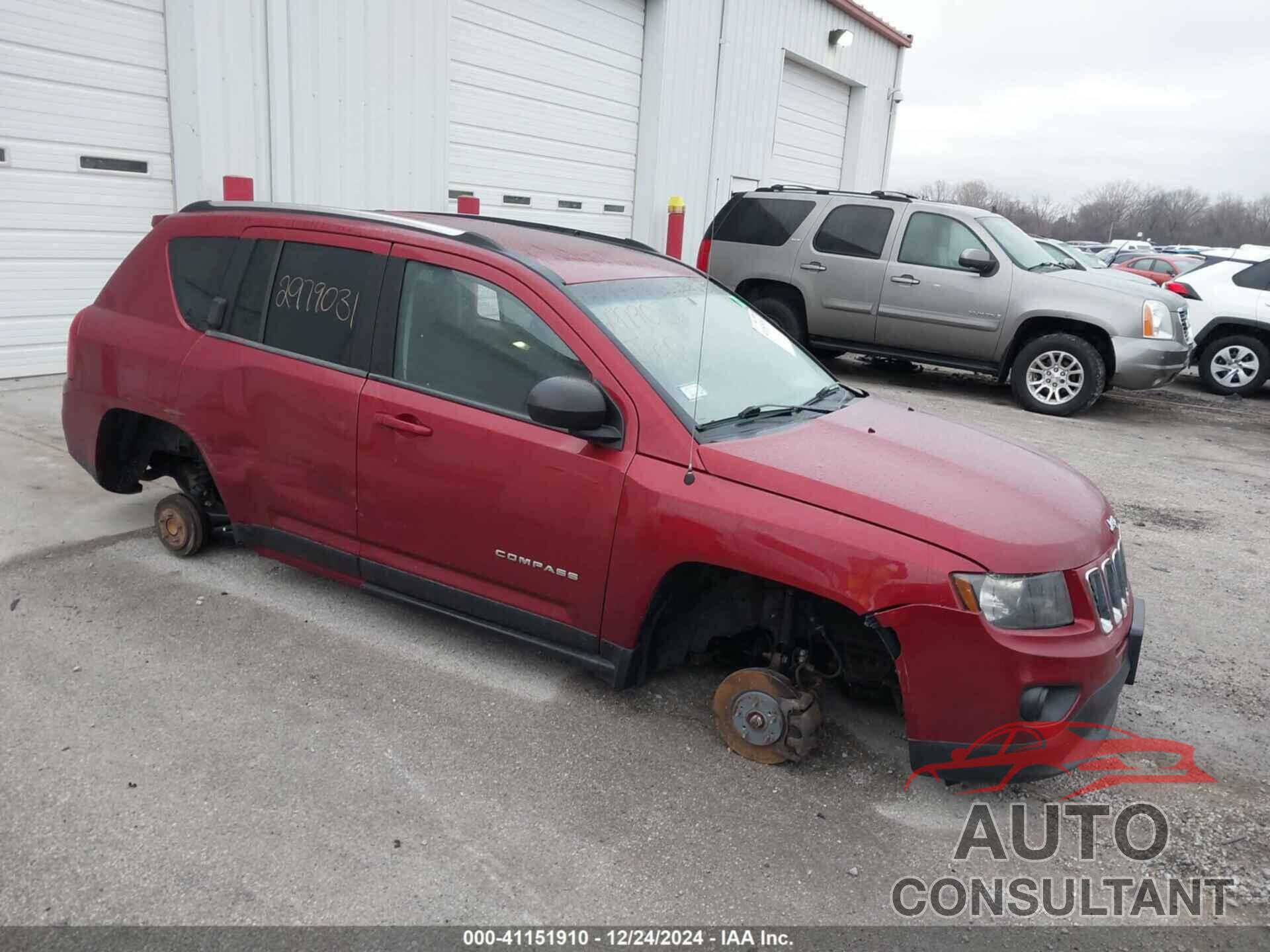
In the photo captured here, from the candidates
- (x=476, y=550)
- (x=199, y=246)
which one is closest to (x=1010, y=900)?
(x=476, y=550)

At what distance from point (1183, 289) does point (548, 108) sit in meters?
7.97

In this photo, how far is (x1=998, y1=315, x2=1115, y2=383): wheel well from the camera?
31.1 ft

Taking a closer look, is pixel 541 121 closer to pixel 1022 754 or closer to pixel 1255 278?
pixel 1255 278

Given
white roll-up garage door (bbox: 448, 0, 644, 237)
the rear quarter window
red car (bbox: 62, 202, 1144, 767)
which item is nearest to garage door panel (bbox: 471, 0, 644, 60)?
white roll-up garage door (bbox: 448, 0, 644, 237)

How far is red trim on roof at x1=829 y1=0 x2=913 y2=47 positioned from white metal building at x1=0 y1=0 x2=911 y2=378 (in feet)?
8.15

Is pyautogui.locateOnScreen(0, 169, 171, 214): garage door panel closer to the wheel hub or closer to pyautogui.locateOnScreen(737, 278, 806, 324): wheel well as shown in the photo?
pyautogui.locateOnScreen(737, 278, 806, 324): wheel well

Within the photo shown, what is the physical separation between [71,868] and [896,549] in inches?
95.9

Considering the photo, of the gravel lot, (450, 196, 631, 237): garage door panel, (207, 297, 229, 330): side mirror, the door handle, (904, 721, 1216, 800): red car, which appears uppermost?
(450, 196, 631, 237): garage door panel

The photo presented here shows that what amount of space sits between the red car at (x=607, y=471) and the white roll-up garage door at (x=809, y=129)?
13.4 m

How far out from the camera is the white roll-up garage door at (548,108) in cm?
1039

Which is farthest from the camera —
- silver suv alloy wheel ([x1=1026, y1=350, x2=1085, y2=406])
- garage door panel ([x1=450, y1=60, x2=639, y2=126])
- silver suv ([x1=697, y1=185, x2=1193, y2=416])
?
garage door panel ([x1=450, y1=60, x2=639, y2=126])

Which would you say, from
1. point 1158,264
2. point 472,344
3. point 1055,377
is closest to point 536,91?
point 1055,377

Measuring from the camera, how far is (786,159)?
16.9 m

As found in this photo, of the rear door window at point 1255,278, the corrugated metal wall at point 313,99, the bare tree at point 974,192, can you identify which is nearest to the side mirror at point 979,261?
the rear door window at point 1255,278
